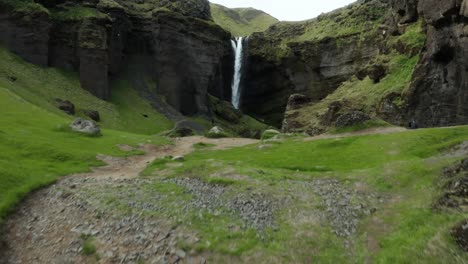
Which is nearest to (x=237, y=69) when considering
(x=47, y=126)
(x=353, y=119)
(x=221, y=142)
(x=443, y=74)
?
(x=221, y=142)

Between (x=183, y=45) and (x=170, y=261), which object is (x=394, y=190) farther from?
(x=183, y=45)

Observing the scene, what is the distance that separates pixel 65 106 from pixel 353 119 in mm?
59461

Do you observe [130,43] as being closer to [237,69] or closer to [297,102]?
[237,69]

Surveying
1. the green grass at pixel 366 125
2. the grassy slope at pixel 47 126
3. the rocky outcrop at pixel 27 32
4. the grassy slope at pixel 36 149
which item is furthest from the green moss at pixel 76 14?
the green grass at pixel 366 125

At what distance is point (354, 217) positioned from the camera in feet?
67.9

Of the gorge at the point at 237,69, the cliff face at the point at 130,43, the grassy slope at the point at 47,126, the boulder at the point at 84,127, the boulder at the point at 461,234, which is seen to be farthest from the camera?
the gorge at the point at 237,69

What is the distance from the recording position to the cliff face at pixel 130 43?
9644cm

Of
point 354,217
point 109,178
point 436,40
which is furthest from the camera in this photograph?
point 436,40

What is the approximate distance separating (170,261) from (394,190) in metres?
13.7

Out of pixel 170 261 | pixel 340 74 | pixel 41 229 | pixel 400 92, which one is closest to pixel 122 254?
pixel 170 261

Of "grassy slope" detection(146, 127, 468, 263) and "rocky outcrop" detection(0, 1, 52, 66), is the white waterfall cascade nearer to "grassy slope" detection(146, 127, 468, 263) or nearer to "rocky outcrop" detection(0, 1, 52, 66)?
"rocky outcrop" detection(0, 1, 52, 66)

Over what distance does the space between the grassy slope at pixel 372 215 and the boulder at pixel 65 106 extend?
52.9 m

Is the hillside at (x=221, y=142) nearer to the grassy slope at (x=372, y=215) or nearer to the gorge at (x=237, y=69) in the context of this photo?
the grassy slope at (x=372, y=215)

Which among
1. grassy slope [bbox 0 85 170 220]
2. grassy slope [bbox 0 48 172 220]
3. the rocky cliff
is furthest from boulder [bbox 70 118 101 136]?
the rocky cliff
